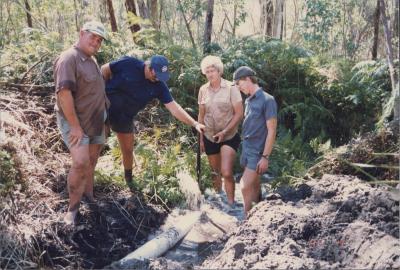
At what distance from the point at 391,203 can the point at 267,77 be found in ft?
19.7

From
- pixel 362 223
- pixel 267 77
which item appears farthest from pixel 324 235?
pixel 267 77

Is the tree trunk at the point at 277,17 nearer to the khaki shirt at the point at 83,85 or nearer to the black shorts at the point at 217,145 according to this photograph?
the black shorts at the point at 217,145

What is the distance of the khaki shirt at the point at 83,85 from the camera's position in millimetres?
4977

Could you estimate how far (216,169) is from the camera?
6883 millimetres

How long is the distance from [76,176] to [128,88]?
4.89 ft

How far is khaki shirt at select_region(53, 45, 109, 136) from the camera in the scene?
16.3 ft

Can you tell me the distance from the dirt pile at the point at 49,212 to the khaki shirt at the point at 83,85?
3.47 feet

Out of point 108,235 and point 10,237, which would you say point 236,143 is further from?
point 10,237

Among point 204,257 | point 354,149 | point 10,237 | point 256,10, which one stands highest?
point 256,10

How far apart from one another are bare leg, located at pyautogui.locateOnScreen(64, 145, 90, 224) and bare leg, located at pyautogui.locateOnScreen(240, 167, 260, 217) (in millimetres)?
1883

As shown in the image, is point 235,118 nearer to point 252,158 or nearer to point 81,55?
point 252,158

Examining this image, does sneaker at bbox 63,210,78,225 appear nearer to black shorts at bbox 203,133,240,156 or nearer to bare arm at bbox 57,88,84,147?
bare arm at bbox 57,88,84,147

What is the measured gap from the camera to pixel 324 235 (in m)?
4.49

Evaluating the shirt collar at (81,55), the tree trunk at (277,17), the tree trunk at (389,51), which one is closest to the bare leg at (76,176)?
the shirt collar at (81,55)
